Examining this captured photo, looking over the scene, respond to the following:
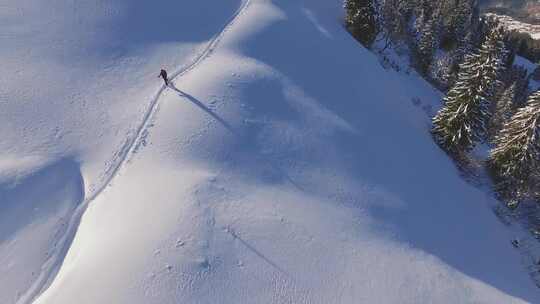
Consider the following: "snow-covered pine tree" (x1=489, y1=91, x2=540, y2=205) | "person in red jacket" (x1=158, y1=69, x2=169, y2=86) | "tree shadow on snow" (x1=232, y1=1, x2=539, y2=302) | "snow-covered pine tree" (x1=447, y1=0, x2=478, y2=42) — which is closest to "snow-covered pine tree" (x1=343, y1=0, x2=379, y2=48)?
"tree shadow on snow" (x1=232, y1=1, x2=539, y2=302)

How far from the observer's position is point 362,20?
3822cm

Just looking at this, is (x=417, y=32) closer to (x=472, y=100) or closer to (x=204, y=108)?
(x=472, y=100)

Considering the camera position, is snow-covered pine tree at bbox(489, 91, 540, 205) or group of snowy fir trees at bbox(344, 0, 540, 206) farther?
group of snowy fir trees at bbox(344, 0, 540, 206)

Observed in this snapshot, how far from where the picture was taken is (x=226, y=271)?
44.0 ft

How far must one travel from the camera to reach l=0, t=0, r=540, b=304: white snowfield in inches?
537

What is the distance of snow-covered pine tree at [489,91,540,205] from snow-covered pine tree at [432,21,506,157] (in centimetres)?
188

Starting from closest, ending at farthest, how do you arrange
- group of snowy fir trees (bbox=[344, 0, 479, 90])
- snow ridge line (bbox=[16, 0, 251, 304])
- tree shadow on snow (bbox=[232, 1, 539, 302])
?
snow ridge line (bbox=[16, 0, 251, 304])
tree shadow on snow (bbox=[232, 1, 539, 302])
group of snowy fir trees (bbox=[344, 0, 479, 90])

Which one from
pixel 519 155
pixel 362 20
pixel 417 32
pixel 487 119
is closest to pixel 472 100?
pixel 487 119

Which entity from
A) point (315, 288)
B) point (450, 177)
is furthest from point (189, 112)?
point (450, 177)

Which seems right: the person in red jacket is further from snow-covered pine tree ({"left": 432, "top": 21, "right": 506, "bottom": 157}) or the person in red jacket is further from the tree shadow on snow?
snow-covered pine tree ({"left": 432, "top": 21, "right": 506, "bottom": 157})

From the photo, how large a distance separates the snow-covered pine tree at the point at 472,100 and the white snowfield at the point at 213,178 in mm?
1808

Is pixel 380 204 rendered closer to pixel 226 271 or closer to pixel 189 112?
pixel 226 271

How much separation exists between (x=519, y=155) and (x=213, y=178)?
72.3 feet

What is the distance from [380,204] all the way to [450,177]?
9.64 meters
